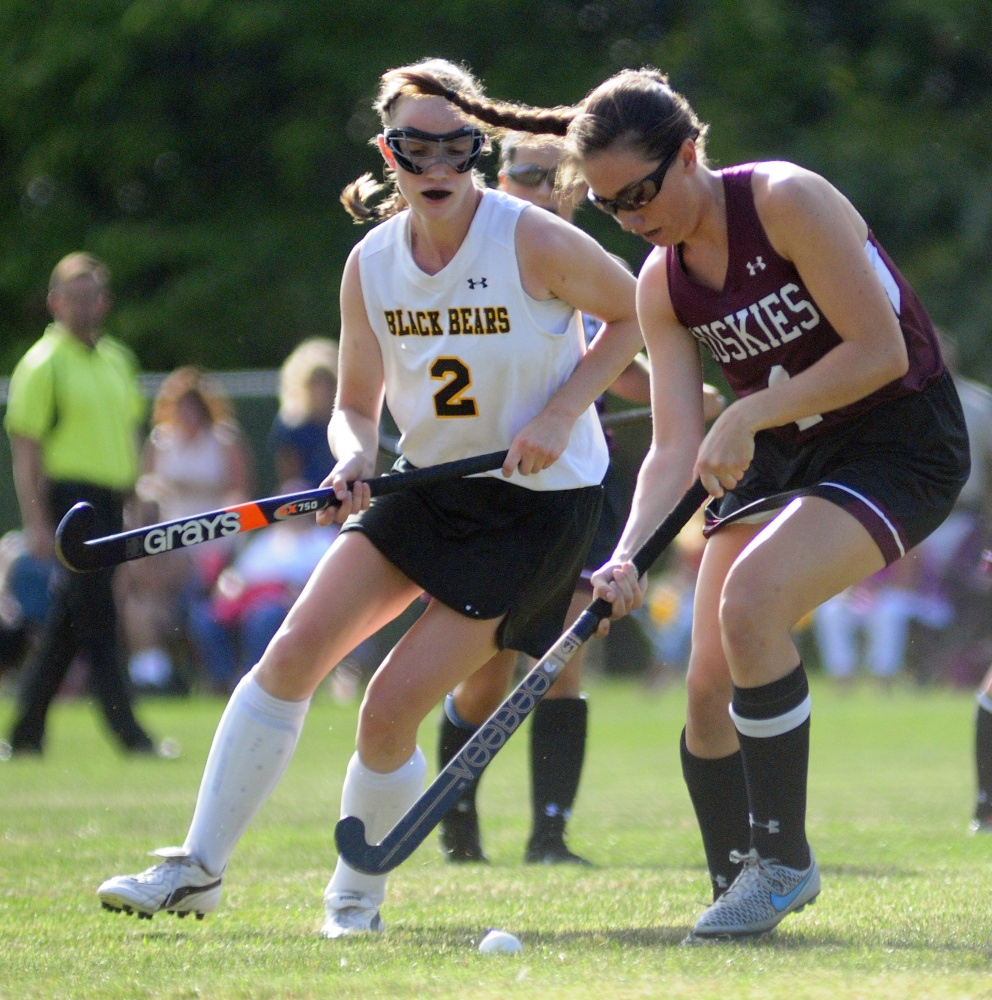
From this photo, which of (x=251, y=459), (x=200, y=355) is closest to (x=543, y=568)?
(x=251, y=459)

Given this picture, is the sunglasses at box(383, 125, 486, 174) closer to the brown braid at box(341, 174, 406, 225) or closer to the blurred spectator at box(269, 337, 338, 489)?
the brown braid at box(341, 174, 406, 225)

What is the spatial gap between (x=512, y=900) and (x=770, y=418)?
53.7 inches

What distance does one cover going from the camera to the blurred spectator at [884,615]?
10.7m

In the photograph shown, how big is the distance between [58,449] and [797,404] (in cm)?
484

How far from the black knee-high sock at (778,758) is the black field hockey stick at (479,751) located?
1.22 feet

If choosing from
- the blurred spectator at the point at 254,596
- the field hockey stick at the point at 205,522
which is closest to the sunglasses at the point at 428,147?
the field hockey stick at the point at 205,522

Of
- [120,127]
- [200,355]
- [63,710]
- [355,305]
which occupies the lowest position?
[63,710]

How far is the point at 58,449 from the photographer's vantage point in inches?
288

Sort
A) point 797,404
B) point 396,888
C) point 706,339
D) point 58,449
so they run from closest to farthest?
point 797,404 → point 706,339 → point 396,888 → point 58,449

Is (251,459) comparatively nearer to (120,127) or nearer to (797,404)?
(120,127)

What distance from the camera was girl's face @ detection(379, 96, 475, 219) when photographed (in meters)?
3.60

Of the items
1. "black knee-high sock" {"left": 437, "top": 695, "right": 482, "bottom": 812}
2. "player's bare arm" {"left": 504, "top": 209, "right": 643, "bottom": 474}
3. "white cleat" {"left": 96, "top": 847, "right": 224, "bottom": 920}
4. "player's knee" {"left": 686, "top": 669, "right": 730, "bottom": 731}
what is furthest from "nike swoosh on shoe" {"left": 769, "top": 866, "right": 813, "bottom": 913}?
"black knee-high sock" {"left": 437, "top": 695, "right": 482, "bottom": 812}

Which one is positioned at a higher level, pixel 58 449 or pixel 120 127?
pixel 120 127

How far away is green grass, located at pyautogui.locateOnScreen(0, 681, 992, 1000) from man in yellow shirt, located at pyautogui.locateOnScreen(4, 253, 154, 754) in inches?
11.3
